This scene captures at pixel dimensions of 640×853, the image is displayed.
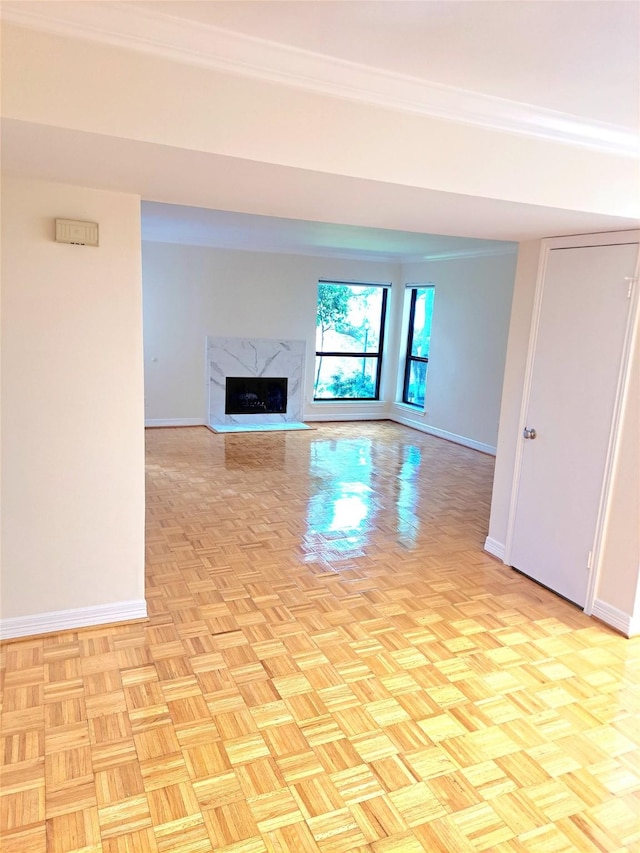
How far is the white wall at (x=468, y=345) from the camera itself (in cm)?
649

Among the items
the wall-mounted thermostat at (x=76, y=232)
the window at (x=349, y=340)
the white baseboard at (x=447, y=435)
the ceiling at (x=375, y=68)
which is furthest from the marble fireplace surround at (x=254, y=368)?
the wall-mounted thermostat at (x=76, y=232)

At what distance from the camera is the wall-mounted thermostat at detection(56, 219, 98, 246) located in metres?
2.42

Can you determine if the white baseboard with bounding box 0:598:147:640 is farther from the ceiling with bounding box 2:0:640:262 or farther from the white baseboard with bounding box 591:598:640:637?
the white baseboard with bounding box 591:598:640:637

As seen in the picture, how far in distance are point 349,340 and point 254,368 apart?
1519mm

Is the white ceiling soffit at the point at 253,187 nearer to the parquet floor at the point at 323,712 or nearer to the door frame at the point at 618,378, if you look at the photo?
the door frame at the point at 618,378

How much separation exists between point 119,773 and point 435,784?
1031 mm

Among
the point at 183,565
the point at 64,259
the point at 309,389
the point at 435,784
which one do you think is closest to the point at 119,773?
the point at 435,784

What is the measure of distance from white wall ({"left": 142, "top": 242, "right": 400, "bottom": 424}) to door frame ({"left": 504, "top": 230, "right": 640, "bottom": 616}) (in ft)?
15.1

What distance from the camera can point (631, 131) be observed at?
99.0 inches

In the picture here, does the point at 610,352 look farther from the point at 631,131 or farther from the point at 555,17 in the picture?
the point at 555,17

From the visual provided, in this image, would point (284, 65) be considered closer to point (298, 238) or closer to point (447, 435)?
point (298, 238)

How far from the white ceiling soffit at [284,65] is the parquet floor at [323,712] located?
7.33 feet

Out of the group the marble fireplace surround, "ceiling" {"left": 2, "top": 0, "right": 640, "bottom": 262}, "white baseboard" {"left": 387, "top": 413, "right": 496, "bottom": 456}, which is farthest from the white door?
the marble fireplace surround

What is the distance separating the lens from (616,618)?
3023mm
